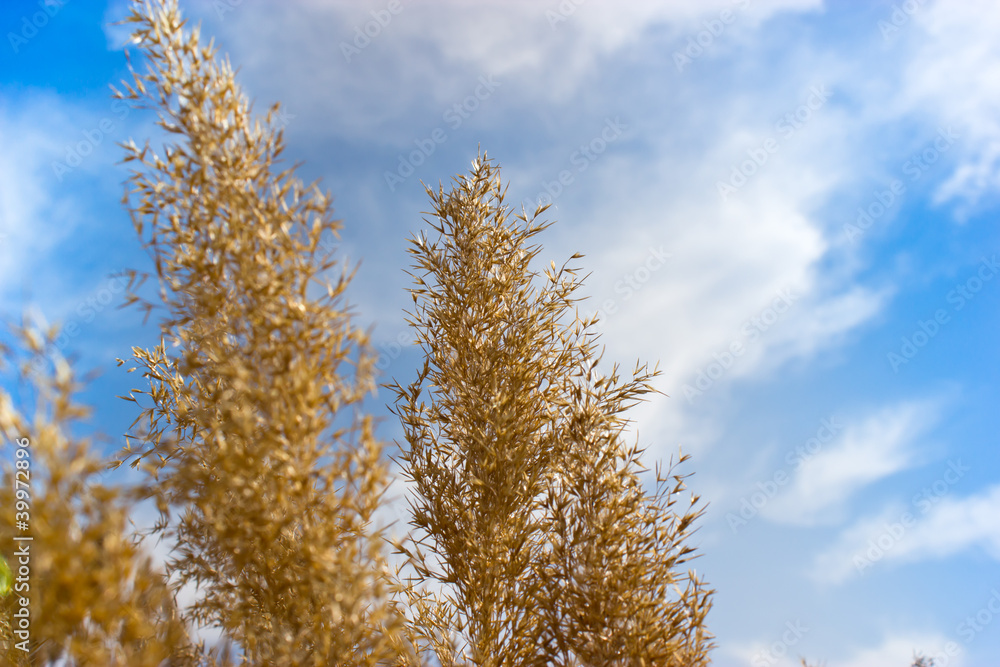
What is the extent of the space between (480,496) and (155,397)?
4711mm

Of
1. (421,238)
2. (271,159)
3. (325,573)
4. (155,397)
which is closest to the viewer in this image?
(325,573)

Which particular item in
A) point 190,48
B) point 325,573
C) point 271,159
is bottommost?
point 325,573

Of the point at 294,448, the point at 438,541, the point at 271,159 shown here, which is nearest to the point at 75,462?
the point at 294,448

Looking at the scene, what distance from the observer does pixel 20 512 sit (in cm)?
454

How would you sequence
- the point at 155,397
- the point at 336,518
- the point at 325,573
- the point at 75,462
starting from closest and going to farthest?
1. the point at 75,462
2. the point at 325,573
3. the point at 336,518
4. the point at 155,397

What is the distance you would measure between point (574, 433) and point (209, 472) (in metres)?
4.08

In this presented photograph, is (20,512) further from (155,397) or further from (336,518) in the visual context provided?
(155,397)

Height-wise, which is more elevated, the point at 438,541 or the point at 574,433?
the point at 574,433

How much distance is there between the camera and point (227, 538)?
216 inches

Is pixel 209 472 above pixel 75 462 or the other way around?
above

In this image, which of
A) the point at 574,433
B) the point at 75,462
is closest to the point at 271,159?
the point at 75,462

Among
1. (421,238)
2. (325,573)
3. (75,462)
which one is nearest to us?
(75,462)

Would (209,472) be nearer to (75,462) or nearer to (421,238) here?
(75,462)

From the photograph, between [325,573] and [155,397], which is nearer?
[325,573]
